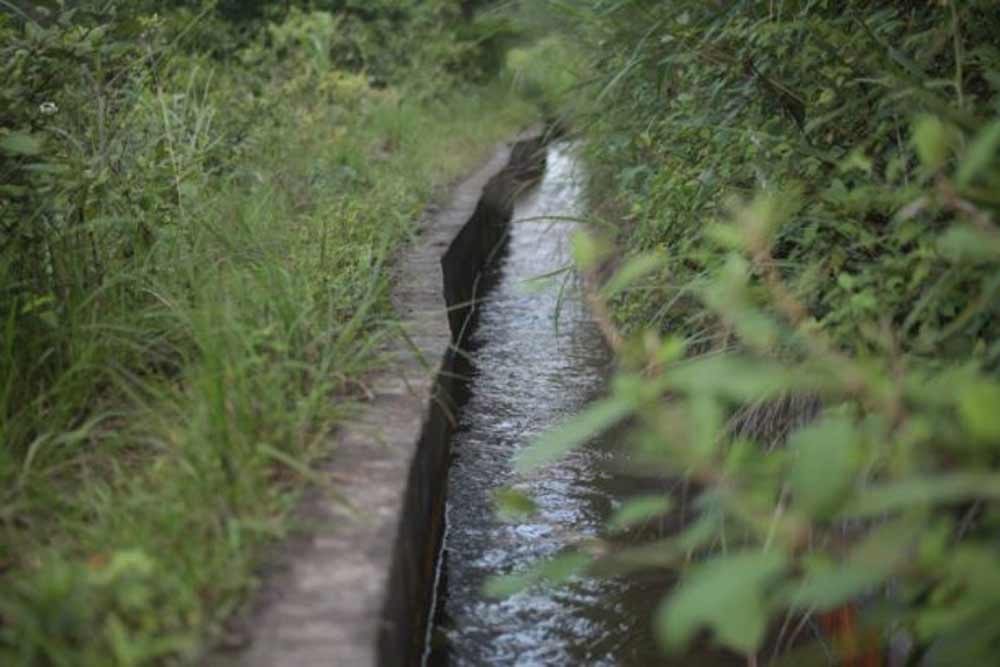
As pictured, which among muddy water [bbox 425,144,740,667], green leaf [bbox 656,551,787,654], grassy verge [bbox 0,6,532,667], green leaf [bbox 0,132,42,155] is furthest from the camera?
muddy water [bbox 425,144,740,667]

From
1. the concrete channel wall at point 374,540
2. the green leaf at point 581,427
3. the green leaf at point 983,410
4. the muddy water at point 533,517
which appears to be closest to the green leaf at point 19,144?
the concrete channel wall at point 374,540

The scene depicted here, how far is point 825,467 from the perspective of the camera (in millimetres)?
1350

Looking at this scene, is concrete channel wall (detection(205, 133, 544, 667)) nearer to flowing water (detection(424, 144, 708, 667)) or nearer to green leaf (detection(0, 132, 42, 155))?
flowing water (detection(424, 144, 708, 667))

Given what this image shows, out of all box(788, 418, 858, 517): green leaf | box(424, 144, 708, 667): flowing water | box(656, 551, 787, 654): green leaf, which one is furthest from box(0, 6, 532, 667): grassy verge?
box(788, 418, 858, 517): green leaf

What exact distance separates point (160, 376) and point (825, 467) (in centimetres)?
169

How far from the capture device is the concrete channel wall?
6.07 feet

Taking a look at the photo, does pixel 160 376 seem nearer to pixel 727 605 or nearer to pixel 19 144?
pixel 19 144

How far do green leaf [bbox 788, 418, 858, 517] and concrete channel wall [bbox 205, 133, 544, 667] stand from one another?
0.78 metres

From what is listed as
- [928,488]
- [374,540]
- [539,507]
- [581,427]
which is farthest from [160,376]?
[928,488]

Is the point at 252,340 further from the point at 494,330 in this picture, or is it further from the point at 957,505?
the point at 494,330

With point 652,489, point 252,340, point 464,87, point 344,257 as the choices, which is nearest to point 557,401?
point 652,489

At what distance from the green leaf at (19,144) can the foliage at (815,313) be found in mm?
1348

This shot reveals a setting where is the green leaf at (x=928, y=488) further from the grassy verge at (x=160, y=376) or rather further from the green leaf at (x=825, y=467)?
the grassy verge at (x=160, y=376)

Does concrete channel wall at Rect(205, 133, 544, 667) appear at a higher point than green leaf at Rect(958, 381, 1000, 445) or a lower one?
lower
